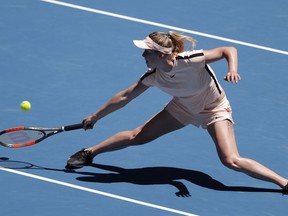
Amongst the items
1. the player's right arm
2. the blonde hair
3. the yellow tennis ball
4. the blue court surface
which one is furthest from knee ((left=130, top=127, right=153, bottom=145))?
the yellow tennis ball

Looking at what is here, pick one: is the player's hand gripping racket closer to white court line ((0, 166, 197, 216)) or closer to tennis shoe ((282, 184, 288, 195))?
white court line ((0, 166, 197, 216))

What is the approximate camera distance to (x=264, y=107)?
1241 centimetres

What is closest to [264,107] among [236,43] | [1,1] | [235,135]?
[235,135]

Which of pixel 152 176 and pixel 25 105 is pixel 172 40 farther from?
pixel 25 105

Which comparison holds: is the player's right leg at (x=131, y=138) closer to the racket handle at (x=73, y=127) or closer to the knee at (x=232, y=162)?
the racket handle at (x=73, y=127)

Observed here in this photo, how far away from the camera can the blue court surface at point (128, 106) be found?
10.8 meters

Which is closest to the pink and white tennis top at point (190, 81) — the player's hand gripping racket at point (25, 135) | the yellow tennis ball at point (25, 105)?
the player's hand gripping racket at point (25, 135)

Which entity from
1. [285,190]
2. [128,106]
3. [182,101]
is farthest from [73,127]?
[285,190]

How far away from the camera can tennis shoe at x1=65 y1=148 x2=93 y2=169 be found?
11195mm

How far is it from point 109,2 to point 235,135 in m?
3.56

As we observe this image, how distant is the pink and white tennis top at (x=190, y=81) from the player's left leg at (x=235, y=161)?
0.32 metres

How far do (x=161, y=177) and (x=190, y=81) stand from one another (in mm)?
1137

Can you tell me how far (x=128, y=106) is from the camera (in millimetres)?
12391

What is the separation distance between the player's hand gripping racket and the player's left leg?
147 cm
